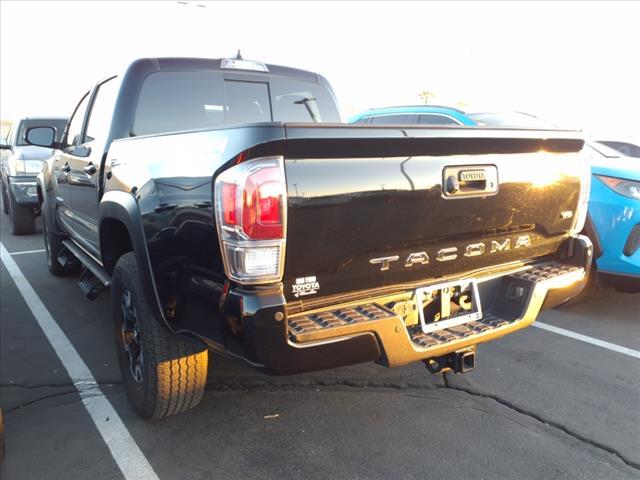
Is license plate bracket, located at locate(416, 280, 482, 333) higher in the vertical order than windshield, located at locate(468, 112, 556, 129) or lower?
lower

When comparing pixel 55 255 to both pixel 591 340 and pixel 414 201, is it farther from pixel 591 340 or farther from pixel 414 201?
pixel 591 340

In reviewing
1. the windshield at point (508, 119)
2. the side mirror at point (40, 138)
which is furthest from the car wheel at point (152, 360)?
the windshield at point (508, 119)

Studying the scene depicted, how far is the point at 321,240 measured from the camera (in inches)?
86.2

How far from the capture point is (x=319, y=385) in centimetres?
342

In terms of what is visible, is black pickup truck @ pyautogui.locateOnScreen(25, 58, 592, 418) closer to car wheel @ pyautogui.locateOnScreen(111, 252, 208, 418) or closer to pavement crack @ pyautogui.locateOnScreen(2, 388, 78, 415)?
car wheel @ pyautogui.locateOnScreen(111, 252, 208, 418)

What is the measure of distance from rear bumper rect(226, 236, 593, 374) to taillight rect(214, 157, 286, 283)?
11 cm

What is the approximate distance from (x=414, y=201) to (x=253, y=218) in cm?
76

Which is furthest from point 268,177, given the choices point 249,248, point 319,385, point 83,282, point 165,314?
point 83,282

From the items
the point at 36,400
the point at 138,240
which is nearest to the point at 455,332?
the point at 138,240

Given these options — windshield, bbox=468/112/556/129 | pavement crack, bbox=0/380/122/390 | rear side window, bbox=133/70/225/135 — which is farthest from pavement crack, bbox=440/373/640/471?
windshield, bbox=468/112/556/129

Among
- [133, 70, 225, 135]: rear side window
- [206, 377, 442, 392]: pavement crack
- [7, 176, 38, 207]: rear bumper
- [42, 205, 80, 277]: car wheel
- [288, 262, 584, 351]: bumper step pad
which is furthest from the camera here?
[7, 176, 38, 207]: rear bumper

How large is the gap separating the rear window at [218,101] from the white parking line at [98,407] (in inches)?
64.7

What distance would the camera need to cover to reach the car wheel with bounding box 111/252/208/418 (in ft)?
8.77

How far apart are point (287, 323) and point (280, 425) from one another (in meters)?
1.13
